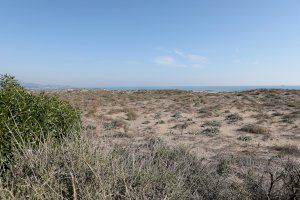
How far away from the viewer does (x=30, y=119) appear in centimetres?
616

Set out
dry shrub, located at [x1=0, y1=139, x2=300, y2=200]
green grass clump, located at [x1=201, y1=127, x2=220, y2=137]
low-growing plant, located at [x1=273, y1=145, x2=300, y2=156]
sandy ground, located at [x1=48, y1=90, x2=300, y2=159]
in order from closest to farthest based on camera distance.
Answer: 1. dry shrub, located at [x1=0, y1=139, x2=300, y2=200]
2. low-growing plant, located at [x1=273, y1=145, x2=300, y2=156]
3. sandy ground, located at [x1=48, y1=90, x2=300, y2=159]
4. green grass clump, located at [x1=201, y1=127, x2=220, y2=137]

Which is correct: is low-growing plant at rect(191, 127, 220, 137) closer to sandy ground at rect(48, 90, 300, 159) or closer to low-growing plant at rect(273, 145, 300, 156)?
sandy ground at rect(48, 90, 300, 159)

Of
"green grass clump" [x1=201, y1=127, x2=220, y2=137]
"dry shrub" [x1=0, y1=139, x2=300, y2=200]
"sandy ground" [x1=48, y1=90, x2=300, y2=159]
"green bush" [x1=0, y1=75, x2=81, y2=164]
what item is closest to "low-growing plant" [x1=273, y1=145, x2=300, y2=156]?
"sandy ground" [x1=48, y1=90, x2=300, y2=159]

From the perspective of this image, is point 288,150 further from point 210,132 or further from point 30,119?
point 30,119

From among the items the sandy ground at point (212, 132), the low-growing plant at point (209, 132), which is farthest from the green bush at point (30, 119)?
the low-growing plant at point (209, 132)

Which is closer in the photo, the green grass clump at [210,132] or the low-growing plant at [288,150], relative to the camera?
the low-growing plant at [288,150]

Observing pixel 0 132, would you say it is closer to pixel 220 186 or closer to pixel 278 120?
pixel 220 186

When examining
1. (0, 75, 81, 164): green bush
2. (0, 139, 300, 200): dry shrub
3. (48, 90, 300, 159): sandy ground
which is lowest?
(48, 90, 300, 159): sandy ground

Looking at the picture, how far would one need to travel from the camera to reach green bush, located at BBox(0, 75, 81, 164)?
5.42 meters

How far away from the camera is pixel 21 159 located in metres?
4.81

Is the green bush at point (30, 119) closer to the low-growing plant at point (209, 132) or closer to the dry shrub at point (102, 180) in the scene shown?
the dry shrub at point (102, 180)

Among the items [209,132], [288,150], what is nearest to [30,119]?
[288,150]

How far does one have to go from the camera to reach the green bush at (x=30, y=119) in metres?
5.42

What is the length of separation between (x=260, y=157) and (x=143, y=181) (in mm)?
6969
